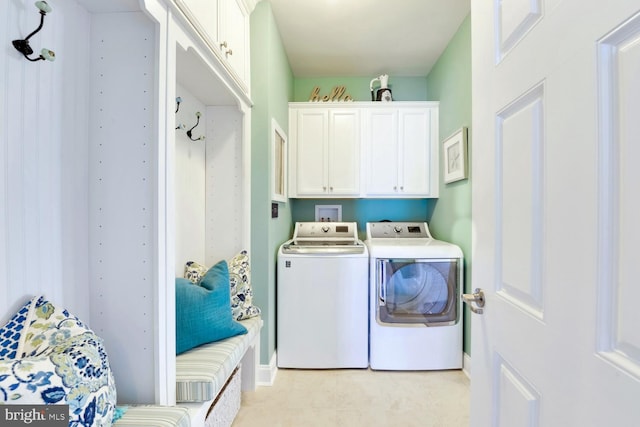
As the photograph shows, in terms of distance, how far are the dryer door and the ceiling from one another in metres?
1.77

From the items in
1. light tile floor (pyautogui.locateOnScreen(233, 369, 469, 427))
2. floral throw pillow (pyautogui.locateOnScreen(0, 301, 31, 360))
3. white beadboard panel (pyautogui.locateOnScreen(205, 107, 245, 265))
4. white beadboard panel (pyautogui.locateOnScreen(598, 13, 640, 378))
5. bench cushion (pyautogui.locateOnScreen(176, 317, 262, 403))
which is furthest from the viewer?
white beadboard panel (pyautogui.locateOnScreen(205, 107, 245, 265))

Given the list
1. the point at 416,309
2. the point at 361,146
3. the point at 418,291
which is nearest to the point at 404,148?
the point at 361,146

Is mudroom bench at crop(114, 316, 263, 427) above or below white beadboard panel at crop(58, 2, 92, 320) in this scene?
below

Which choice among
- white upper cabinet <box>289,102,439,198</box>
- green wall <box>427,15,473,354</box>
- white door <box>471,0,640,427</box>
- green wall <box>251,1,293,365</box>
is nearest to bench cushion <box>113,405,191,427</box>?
white door <box>471,0,640,427</box>

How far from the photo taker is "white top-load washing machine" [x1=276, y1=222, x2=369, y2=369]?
2.36 meters

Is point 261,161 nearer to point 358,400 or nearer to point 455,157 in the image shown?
point 455,157

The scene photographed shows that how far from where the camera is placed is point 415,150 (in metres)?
Result: 2.96

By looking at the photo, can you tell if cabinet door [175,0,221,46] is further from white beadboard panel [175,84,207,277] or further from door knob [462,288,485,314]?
A: door knob [462,288,485,314]

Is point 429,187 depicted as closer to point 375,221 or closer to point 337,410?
point 375,221

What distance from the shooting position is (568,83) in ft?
1.81

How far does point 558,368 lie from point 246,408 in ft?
5.97

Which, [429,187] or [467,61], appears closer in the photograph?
[467,61]

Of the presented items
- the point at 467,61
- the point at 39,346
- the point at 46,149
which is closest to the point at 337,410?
the point at 39,346

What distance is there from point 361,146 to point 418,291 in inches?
54.4
